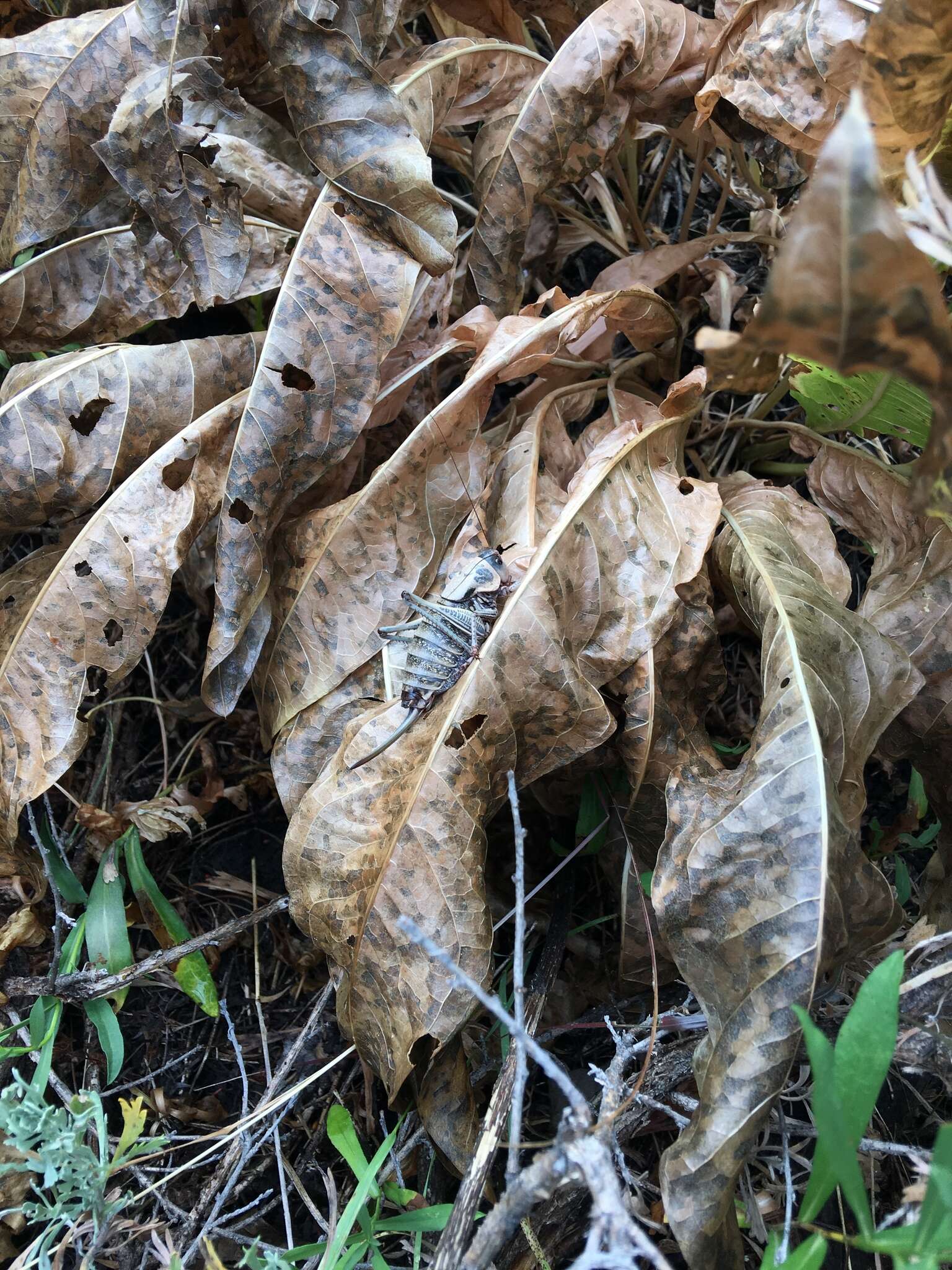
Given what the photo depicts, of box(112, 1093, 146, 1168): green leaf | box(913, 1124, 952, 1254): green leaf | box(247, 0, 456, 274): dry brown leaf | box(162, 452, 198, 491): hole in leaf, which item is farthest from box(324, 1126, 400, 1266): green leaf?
box(247, 0, 456, 274): dry brown leaf

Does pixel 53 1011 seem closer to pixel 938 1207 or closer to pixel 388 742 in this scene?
pixel 388 742

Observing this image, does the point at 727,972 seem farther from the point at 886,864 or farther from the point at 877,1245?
the point at 886,864

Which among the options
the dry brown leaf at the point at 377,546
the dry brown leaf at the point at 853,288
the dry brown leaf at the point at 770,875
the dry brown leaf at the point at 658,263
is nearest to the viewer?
the dry brown leaf at the point at 853,288

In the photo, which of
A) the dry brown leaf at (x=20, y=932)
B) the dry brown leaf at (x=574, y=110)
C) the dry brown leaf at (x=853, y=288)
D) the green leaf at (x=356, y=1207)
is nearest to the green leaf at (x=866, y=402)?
the dry brown leaf at (x=853, y=288)

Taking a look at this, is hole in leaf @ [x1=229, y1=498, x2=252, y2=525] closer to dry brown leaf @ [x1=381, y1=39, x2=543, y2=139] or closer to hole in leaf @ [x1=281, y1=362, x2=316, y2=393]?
hole in leaf @ [x1=281, y1=362, x2=316, y2=393]

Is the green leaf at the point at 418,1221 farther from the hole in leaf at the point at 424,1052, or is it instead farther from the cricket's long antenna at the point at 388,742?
the cricket's long antenna at the point at 388,742

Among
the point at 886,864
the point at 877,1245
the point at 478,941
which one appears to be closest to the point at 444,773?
the point at 478,941
